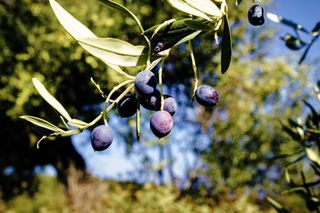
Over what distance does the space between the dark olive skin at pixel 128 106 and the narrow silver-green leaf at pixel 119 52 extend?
2.6 inches

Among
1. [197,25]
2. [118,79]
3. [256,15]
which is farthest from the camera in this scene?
[118,79]

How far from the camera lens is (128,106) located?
73 cm

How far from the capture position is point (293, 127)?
1871 millimetres

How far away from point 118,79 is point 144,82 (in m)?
4.74

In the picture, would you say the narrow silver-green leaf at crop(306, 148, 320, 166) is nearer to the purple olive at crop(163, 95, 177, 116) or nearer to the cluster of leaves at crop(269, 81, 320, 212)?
the cluster of leaves at crop(269, 81, 320, 212)

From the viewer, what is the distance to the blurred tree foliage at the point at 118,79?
589cm

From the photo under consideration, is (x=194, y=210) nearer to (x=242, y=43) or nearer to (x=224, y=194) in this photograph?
(x=224, y=194)

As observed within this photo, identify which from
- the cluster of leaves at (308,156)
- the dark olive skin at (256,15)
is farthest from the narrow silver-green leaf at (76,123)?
the cluster of leaves at (308,156)

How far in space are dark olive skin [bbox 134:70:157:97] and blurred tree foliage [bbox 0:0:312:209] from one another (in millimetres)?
2837

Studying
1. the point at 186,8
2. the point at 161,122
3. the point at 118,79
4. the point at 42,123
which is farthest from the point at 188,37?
the point at 118,79

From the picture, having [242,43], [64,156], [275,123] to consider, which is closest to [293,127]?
[242,43]

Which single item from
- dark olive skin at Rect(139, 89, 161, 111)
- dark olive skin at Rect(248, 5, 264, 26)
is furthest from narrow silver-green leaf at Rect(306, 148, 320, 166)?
dark olive skin at Rect(139, 89, 161, 111)

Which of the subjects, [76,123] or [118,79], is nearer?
[76,123]

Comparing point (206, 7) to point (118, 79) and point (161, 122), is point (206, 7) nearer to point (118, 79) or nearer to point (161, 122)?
point (161, 122)
